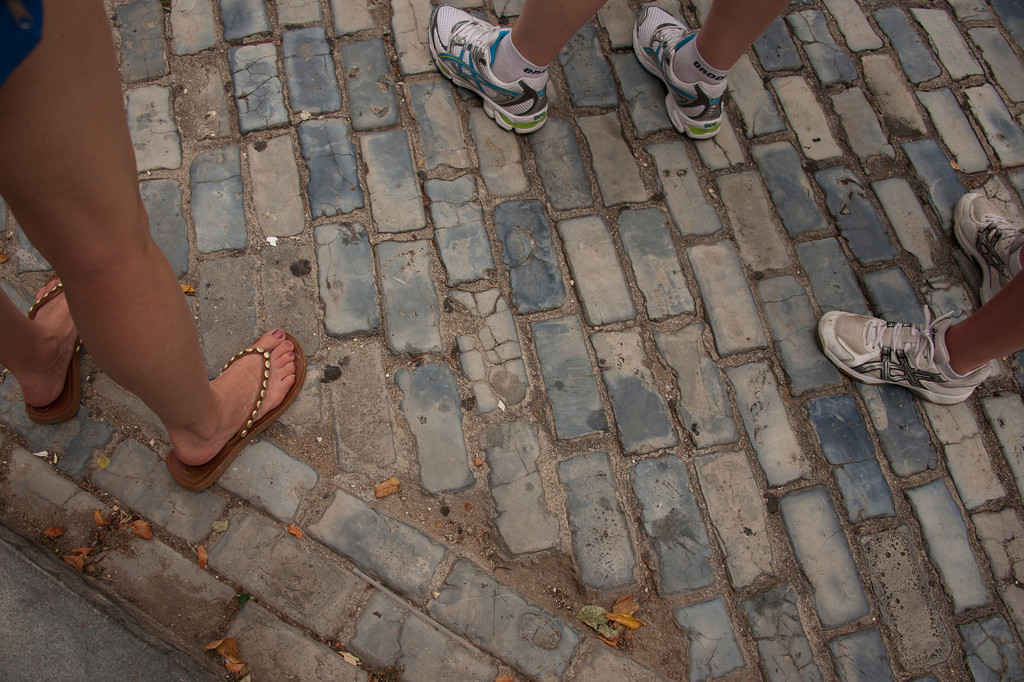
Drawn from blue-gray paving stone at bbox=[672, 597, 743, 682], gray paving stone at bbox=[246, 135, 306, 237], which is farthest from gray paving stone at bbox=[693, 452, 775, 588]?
gray paving stone at bbox=[246, 135, 306, 237]

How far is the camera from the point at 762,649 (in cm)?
196

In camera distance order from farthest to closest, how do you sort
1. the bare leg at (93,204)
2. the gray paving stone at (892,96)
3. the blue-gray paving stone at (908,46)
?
the blue-gray paving stone at (908,46) < the gray paving stone at (892,96) < the bare leg at (93,204)

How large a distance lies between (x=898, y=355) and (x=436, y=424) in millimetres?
1582

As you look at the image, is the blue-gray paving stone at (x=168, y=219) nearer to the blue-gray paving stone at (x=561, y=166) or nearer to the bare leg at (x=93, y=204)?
the bare leg at (x=93, y=204)

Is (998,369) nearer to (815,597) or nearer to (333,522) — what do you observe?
(815,597)

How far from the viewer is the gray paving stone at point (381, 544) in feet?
6.44

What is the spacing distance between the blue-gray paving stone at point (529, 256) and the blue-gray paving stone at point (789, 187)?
916mm

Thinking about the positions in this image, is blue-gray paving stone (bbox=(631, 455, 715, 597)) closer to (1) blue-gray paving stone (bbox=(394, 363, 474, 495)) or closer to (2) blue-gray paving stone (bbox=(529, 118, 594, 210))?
(1) blue-gray paving stone (bbox=(394, 363, 474, 495))

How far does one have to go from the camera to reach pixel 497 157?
8.39 ft

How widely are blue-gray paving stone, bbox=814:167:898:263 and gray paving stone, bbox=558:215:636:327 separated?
0.91 meters

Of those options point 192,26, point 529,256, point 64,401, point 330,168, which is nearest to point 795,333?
point 529,256

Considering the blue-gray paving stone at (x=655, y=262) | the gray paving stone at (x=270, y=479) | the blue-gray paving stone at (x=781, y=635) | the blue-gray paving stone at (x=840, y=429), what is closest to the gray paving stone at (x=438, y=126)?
the blue-gray paving stone at (x=655, y=262)

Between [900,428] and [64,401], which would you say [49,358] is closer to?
Answer: [64,401]

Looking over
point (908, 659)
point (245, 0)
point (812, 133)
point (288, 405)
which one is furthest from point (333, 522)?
point (812, 133)
